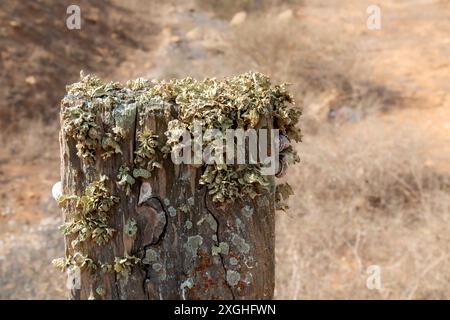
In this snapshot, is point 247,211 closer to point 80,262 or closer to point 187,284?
point 187,284

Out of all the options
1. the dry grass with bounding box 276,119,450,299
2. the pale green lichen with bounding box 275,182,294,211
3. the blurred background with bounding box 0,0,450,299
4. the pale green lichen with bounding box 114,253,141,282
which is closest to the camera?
the pale green lichen with bounding box 114,253,141,282

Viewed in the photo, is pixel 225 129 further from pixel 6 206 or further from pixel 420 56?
pixel 420 56

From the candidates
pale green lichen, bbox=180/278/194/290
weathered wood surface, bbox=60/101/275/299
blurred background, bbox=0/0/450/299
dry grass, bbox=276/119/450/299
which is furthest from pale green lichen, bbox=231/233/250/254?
dry grass, bbox=276/119/450/299

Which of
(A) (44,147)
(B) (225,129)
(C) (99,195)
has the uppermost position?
(A) (44,147)

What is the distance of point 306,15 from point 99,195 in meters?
8.91

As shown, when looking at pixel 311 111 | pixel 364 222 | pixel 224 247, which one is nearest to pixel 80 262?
pixel 224 247

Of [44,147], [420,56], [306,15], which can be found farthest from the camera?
[306,15]

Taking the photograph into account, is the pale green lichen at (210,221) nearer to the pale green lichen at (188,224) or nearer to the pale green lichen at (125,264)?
the pale green lichen at (188,224)

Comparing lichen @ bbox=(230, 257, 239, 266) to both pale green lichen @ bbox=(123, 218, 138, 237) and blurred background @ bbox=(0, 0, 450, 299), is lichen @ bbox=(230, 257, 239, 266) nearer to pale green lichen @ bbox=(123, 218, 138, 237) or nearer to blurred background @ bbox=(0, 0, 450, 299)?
pale green lichen @ bbox=(123, 218, 138, 237)

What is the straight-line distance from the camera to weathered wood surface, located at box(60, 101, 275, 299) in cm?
104

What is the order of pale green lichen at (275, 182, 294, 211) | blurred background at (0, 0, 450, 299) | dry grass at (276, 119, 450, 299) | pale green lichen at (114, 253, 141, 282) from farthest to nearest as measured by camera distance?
1. blurred background at (0, 0, 450, 299)
2. dry grass at (276, 119, 450, 299)
3. pale green lichen at (275, 182, 294, 211)
4. pale green lichen at (114, 253, 141, 282)

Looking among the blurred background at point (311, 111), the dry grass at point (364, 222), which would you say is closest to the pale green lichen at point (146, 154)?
the blurred background at point (311, 111)

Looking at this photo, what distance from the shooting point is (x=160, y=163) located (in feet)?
3.38
